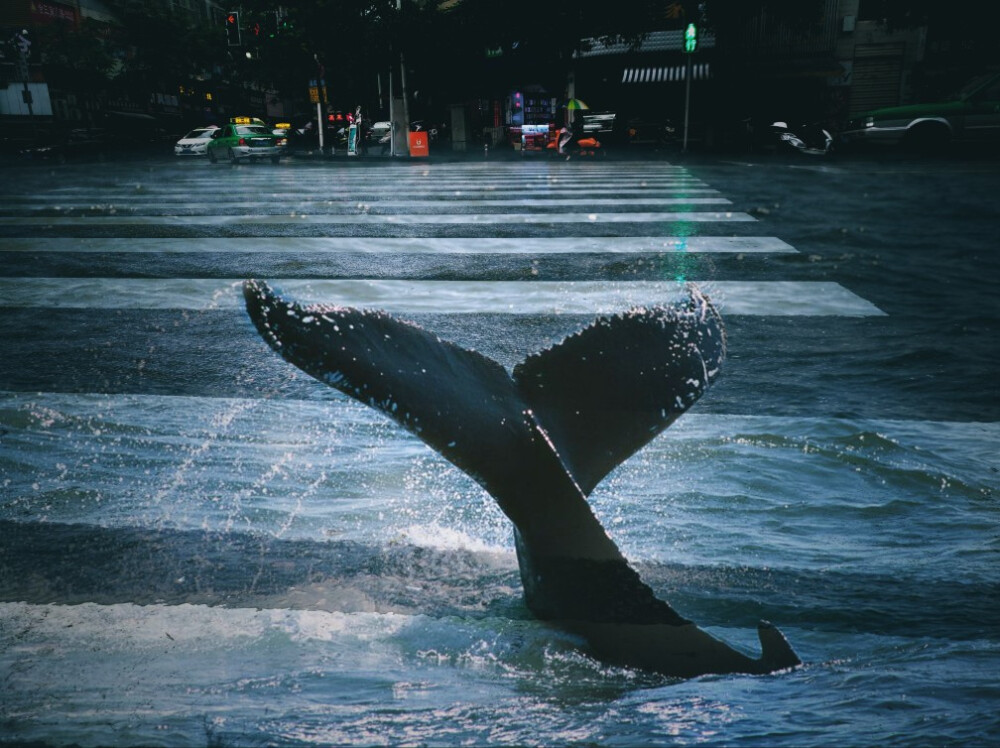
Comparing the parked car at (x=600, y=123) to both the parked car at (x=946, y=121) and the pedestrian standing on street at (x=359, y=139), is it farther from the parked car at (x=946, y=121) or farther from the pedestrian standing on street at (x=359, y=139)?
the parked car at (x=946, y=121)

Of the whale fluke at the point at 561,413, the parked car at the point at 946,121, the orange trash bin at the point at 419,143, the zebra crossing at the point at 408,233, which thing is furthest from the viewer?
the orange trash bin at the point at 419,143

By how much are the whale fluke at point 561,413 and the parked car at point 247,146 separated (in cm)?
2395

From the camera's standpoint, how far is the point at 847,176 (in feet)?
42.3

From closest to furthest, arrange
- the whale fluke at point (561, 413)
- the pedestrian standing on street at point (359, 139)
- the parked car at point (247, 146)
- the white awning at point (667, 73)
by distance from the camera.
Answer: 1. the whale fluke at point (561, 413)
2. the parked car at point (247, 146)
3. the pedestrian standing on street at point (359, 139)
4. the white awning at point (667, 73)

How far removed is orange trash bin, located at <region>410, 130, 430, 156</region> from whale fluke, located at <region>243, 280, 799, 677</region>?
2375cm

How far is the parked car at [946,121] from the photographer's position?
17812mm

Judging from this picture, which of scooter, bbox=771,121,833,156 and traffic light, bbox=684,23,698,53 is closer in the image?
scooter, bbox=771,121,833,156

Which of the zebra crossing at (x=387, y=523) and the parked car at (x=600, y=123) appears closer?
the zebra crossing at (x=387, y=523)

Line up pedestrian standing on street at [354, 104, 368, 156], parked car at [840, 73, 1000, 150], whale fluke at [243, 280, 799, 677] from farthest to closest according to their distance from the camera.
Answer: pedestrian standing on street at [354, 104, 368, 156]
parked car at [840, 73, 1000, 150]
whale fluke at [243, 280, 799, 677]

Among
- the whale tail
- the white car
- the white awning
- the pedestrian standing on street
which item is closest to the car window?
the pedestrian standing on street

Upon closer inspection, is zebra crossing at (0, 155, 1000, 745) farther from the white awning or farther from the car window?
the white awning

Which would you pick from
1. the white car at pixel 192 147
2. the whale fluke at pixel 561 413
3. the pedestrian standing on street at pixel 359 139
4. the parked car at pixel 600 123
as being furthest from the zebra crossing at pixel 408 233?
the white car at pixel 192 147

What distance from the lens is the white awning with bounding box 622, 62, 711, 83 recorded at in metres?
30.0

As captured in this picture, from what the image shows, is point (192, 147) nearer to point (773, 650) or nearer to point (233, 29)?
point (233, 29)
